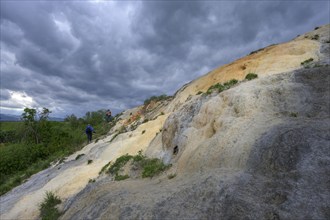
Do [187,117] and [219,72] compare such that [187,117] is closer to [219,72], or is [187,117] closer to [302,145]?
[302,145]

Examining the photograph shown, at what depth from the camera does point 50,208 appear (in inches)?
723

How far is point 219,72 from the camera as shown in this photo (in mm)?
30000

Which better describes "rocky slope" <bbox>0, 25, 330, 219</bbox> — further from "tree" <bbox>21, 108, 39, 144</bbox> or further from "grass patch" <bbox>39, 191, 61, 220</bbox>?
"tree" <bbox>21, 108, 39, 144</bbox>

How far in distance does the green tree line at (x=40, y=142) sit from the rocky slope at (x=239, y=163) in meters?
23.8

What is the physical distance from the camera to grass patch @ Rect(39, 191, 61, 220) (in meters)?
17.1

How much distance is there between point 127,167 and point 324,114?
1145 centimetres

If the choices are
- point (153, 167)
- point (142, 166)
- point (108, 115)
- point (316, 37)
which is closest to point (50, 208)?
point (142, 166)

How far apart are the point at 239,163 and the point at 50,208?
498 inches

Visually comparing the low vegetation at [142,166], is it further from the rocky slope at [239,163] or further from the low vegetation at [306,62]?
the low vegetation at [306,62]

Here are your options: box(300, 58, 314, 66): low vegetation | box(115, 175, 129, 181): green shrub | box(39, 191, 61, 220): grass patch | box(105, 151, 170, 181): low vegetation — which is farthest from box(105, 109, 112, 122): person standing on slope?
box(300, 58, 314, 66): low vegetation

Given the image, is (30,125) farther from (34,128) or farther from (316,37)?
(316,37)

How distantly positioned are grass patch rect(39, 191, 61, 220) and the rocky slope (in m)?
0.54

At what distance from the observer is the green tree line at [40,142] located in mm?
46750

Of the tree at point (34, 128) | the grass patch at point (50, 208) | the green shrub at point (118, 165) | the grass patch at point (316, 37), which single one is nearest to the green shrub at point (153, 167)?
the green shrub at point (118, 165)
